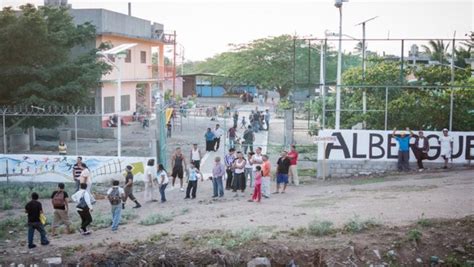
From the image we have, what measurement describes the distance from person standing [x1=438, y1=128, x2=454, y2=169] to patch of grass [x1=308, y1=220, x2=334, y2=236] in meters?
8.32

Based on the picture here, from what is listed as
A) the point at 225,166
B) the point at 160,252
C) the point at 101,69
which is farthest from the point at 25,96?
the point at 160,252

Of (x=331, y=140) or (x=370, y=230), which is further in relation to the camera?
(x=331, y=140)

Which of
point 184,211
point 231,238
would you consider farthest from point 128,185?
point 231,238

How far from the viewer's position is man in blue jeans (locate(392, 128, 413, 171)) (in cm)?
1952

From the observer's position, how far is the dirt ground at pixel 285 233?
12086mm

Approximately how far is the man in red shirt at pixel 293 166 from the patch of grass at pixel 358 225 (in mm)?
5313

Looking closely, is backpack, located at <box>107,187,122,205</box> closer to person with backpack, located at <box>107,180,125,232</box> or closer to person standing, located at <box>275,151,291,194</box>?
person with backpack, located at <box>107,180,125,232</box>

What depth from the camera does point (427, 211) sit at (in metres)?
14.3

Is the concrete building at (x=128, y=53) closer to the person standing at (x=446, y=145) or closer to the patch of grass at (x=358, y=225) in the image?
the person standing at (x=446, y=145)

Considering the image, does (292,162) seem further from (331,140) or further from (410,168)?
(410,168)

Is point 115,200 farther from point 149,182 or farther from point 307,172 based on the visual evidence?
point 307,172

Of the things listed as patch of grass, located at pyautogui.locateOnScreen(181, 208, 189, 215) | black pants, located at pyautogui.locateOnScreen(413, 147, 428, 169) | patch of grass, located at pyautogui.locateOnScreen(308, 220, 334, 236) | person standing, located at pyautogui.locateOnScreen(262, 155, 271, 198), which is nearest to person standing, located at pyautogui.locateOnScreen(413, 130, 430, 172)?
black pants, located at pyautogui.locateOnScreen(413, 147, 428, 169)

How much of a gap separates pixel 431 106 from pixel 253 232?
38.7 ft

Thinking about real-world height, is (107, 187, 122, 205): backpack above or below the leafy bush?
above
